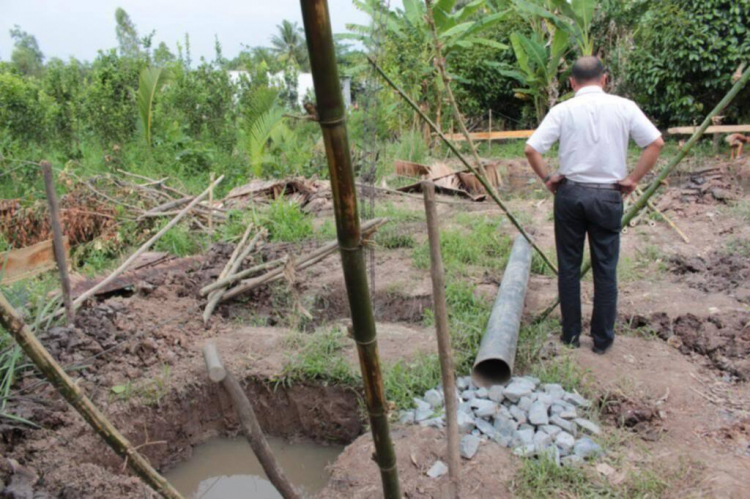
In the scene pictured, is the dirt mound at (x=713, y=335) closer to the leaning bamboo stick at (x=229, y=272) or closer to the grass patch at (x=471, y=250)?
the grass patch at (x=471, y=250)

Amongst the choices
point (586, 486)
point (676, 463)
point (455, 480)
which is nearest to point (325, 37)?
point (455, 480)

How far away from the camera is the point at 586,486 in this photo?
2529 mm

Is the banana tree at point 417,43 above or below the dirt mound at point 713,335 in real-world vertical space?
above

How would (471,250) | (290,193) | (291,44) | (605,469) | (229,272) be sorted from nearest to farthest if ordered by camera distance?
1. (605,469)
2. (229,272)
3. (471,250)
4. (290,193)
5. (291,44)

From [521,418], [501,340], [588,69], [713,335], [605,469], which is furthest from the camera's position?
[713,335]

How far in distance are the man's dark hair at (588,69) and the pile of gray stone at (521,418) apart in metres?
1.95

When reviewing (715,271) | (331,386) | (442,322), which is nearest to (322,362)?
(331,386)

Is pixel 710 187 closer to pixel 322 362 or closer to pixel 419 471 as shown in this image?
pixel 322 362

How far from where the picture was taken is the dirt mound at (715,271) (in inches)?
188

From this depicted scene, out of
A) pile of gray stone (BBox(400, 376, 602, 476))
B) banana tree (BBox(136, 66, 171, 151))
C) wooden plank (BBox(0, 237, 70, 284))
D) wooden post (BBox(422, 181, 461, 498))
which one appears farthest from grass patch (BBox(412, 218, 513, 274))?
banana tree (BBox(136, 66, 171, 151))

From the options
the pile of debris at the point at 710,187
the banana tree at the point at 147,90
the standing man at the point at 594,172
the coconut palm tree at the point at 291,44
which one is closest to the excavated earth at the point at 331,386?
the standing man at the point at 594,172

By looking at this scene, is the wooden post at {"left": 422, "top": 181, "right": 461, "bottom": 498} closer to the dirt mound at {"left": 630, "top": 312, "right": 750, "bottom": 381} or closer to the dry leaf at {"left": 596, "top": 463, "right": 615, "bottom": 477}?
the dry leaf at {"left": 596, "top": 463, "right": 615, "bottom": 477}

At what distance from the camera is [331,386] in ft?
Result: 11.9

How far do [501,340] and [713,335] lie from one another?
5.38ft
